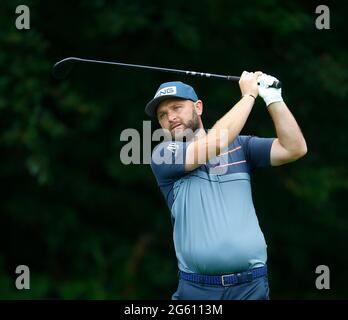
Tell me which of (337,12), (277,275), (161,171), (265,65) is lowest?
(277,275)

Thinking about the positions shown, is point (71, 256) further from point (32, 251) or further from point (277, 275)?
point (277, 275)

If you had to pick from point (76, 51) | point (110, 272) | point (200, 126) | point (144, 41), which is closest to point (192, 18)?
point (144, 41)

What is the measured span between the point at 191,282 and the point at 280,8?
20.6 feet

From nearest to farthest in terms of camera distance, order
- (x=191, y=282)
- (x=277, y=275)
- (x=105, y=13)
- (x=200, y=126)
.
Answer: (x=191, y=282) < (x=200, y=126) < (x=105, y=13) < (x=277, y=275)

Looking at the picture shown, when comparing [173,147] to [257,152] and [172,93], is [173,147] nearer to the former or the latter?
[172,93]

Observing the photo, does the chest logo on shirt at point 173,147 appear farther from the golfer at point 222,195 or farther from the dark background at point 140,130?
the dark background at point 140,130

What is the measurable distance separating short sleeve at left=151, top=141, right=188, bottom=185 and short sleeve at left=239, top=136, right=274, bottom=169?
1.12 ft

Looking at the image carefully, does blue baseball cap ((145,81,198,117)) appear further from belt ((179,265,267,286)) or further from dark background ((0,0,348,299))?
dark background ((0,0,348,299))

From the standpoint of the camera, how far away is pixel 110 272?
1032 centimetres

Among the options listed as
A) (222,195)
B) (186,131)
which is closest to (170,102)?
(186,131)

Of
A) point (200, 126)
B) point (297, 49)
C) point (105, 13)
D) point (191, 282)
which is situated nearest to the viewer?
point (191, 282)

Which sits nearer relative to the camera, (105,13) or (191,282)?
(191,282)

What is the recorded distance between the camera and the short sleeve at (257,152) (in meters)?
4.24

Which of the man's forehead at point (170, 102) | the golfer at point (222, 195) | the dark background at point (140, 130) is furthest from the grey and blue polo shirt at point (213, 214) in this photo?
the dark background at point (140, 130)
